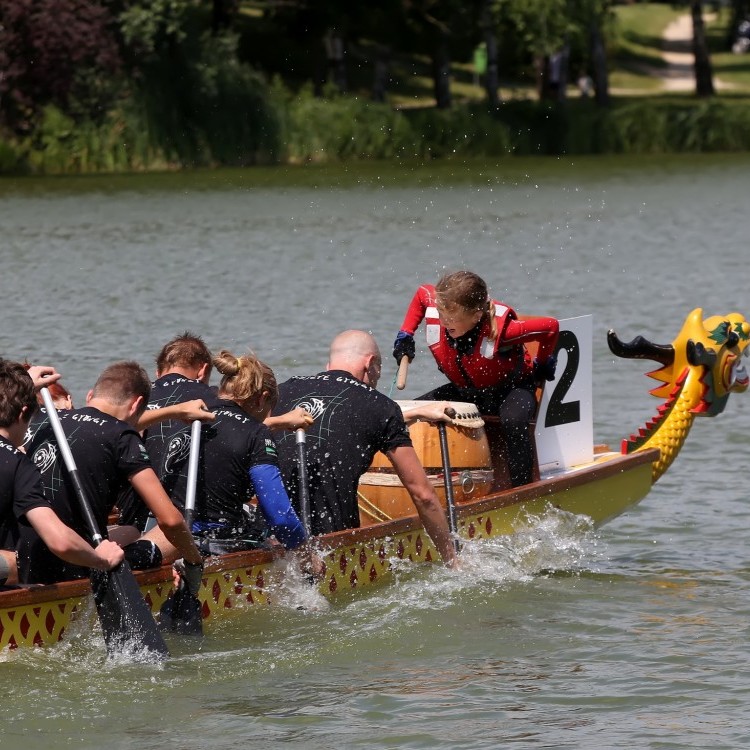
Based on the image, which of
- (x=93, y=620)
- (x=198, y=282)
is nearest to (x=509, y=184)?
(x=198, y=282)

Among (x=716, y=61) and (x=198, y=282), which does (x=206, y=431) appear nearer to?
(x=198, y=282)

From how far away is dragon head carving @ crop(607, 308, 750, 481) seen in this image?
11.5 metres

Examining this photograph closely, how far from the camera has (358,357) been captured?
8.77m

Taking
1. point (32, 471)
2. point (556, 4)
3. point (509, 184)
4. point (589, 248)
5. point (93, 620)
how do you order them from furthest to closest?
point (556, 4) < point (509, 184) < point (589, 248) < point (93, 620) < point (32, 471)

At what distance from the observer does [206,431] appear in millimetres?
8109

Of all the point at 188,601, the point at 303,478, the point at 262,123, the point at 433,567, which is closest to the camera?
the point at 188,601

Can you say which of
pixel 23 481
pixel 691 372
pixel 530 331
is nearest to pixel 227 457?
pixel 23 481

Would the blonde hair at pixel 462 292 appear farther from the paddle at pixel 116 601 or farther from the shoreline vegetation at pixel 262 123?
the shoreline vegetation at pixel 262 123

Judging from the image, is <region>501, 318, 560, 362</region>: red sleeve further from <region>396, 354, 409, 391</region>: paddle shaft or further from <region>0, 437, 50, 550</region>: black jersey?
<region>0, 437, 50, 550</region>: black jersey

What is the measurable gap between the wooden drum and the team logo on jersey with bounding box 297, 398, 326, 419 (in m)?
1.01

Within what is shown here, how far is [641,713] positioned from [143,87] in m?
37.6

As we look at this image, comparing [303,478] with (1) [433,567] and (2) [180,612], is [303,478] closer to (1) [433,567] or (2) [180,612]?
(2) [180,612]

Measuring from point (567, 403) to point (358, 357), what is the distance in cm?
218

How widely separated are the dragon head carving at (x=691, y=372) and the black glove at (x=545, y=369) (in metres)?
1.31
